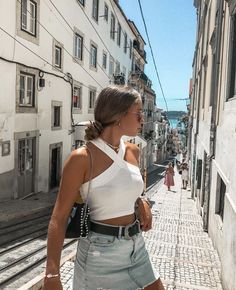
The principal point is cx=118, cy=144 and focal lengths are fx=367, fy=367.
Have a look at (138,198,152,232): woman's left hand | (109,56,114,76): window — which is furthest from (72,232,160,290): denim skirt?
(109,56,114,76): window

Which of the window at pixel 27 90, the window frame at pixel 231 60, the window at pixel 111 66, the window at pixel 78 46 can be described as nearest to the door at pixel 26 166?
the window at pixel 27 90

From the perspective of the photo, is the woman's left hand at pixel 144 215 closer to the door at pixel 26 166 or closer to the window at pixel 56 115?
the door at pixel 26 166

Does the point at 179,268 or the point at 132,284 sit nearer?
the point at 132,284

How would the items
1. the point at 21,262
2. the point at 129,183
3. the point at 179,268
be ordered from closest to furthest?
1. the point at 129,183
2. the point at 179,268
3. the point at 21,262

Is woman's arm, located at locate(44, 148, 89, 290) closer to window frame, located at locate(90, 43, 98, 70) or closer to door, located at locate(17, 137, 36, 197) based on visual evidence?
door, located at locate(17, 137, 36, 197)

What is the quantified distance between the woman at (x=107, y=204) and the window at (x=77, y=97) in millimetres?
16657

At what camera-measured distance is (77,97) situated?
18984mm

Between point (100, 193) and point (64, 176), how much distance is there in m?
0.23

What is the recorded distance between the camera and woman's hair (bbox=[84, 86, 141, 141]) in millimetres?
2121

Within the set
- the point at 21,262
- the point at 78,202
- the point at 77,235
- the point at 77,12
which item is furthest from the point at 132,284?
the point at 77,12

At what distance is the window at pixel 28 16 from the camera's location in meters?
12.6

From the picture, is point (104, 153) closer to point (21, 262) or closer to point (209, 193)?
point (21, 262)

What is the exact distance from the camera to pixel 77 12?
17.5m

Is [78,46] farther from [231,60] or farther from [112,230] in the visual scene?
[112,230]
